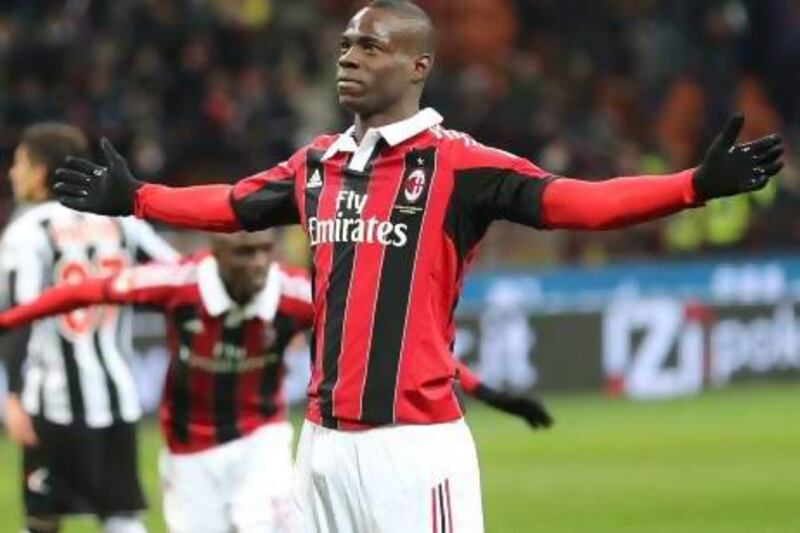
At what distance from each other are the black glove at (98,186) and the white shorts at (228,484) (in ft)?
7.25

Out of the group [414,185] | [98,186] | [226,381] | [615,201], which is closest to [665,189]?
[615,201]

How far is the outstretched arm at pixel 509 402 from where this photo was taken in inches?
301

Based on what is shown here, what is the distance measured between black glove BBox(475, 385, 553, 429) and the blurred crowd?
359 inches

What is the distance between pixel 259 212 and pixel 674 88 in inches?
570

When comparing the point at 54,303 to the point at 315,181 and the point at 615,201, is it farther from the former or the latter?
the point at 615,201

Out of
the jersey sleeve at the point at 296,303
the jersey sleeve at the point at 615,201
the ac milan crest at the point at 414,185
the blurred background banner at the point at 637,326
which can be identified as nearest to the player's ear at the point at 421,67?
the ac milan crest at the point at 414,185

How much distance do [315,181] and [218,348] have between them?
232 centimetres

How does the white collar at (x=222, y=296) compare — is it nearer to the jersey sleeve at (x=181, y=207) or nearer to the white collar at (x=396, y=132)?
the jersey sleeve at (x=181, y=207)

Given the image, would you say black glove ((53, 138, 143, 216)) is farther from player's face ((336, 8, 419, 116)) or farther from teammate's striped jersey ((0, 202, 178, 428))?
teammate's striped jersey ((0, 202, 178, 428))

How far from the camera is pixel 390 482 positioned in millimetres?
5434

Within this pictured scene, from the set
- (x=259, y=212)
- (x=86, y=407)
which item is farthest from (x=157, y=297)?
(x=259, y=212)

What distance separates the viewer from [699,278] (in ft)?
57.1

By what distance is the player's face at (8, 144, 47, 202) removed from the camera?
26.5 ft

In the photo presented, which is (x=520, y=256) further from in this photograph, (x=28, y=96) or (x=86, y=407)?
(x=86, y=407)
